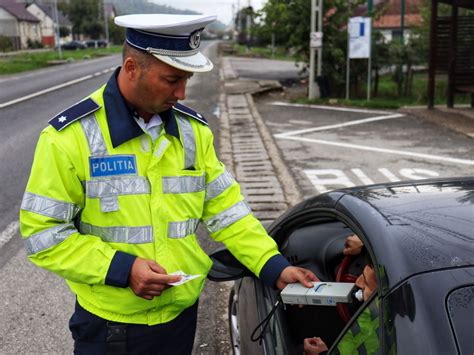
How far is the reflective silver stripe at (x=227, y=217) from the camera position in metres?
2.40

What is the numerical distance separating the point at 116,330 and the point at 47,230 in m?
0.45

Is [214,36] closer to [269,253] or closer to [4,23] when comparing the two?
[4,23]

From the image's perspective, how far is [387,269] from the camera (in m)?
1.72

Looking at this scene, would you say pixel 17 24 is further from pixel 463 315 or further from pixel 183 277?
pixel 463 315

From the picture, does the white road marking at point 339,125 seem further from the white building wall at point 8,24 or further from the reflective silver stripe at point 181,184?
the white building wall at point 8,24

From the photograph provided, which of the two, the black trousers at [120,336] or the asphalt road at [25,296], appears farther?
the asphalt road at [25,296]

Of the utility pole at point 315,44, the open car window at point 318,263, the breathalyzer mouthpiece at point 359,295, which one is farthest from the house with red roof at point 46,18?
the breathalyzer mouthpiece at point 359,295

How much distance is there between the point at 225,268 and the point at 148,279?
2.30 feet

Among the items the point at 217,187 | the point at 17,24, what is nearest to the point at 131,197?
the point at 217,187

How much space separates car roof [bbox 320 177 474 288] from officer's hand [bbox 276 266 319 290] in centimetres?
29

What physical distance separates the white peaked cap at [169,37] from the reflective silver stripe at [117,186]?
1.33 feet

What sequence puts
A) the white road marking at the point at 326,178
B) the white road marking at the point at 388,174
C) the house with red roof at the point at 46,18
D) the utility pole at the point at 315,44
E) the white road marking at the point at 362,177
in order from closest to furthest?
the white road marking at the point at 326,178 < the white road marking at the point at 362,177 < the white road marking at the point at 388,174 < the utility pole at the point at 315,44 < the house with red roof at the point at 46,18

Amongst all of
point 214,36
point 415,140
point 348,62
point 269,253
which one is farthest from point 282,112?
point 214,36

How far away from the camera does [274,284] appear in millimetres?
2373
